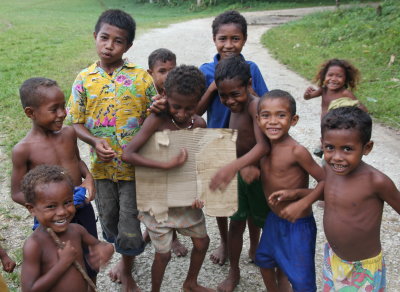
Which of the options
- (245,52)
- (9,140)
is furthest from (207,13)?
(9,140)

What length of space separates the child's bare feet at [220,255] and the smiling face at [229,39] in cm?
145

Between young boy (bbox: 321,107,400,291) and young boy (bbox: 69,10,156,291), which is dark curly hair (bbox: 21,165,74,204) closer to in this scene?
young boy (bbox: 69,10,156,291)

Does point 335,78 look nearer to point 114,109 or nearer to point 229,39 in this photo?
point 229,39

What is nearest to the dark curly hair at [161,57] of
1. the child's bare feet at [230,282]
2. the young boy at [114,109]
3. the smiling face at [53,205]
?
the young boy at [114,109]

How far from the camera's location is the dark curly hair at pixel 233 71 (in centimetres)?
241

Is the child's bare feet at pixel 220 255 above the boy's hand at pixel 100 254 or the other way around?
the other way around

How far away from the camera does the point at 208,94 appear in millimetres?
2785

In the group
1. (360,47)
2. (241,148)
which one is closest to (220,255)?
(241,148)

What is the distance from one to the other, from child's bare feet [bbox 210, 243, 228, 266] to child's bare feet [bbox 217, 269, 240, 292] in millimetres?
258

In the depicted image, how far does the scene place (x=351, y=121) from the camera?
2.05 m

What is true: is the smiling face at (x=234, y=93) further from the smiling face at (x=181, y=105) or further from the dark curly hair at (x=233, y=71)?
the smiling face at (x=181, y=105)

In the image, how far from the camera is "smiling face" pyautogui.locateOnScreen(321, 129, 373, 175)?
2049 mm

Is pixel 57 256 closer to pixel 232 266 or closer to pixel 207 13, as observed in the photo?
pixel 232 266

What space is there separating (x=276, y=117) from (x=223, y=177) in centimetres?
44
